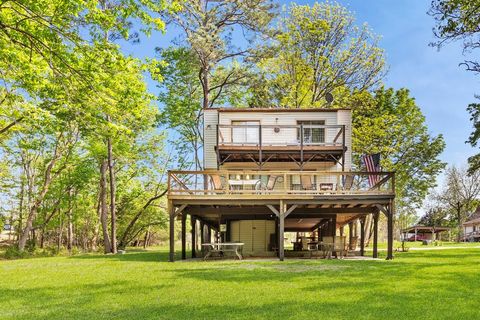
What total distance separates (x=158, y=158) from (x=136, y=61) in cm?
2661

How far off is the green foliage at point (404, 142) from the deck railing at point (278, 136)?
12372mm

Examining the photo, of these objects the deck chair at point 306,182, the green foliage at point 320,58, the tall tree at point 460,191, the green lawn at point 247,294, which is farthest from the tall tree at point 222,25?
the tall tree at point 460,191

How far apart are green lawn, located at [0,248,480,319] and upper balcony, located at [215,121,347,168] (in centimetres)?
991

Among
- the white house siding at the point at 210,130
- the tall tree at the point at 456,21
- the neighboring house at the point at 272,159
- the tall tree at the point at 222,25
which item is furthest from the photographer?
the tall tree at the point at 222,25

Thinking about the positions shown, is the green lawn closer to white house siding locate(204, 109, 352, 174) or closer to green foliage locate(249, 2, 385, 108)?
white house siding locate(204, 109, 352, 174)

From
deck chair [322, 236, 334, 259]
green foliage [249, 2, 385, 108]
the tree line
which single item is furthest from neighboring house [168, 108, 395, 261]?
green foliage [249, 2, 385, 108]

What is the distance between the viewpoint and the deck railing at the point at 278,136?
875 inches

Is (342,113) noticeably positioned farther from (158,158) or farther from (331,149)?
(158,158)

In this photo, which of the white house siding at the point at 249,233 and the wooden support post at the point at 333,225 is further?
the white house siding at the point at 249,233

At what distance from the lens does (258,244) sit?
21734mm

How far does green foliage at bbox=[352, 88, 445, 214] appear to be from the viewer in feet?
115

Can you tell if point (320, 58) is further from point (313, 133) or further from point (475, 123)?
point (475, 123)

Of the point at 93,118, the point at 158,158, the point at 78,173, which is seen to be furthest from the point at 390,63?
the point at 93,118

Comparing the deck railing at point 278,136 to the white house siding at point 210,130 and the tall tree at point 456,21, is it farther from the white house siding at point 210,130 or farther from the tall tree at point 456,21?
the tall tree at point 456,21
